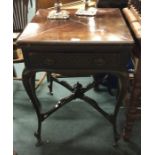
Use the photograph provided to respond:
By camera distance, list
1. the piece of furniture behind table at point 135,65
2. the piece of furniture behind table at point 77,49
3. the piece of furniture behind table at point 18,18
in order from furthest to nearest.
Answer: the piece of furniture behind table at point 18,18 → the piece of furniture behind table at point 135,65 → the piece of furniture behind table at point 77,49

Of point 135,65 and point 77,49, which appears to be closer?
point 77,49

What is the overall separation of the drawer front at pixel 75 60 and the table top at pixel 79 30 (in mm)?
66

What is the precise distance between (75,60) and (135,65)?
1.05 ft

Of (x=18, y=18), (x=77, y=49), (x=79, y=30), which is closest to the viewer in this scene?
(x=77, y=49)

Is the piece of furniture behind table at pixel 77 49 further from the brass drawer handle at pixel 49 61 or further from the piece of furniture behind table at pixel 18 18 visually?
the piece of furniture behind table at pixel 18 18

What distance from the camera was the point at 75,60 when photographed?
1.03m

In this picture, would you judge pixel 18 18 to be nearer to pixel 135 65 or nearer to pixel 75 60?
pixel 75 60

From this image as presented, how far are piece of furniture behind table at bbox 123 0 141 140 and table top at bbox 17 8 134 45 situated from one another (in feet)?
0.19

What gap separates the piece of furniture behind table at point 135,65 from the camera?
109 cm

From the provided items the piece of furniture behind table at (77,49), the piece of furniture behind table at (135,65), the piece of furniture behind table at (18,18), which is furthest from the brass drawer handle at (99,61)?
the piece of furniture behind table at (18,18)

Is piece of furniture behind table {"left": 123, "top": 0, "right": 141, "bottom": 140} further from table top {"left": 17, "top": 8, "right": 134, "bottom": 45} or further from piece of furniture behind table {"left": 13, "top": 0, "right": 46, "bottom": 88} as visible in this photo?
piece of furniture behind table {"left": 13, "top": 0, "right": 46, "bottom": 88}

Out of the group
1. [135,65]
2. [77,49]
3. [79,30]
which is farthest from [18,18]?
[135,65]
